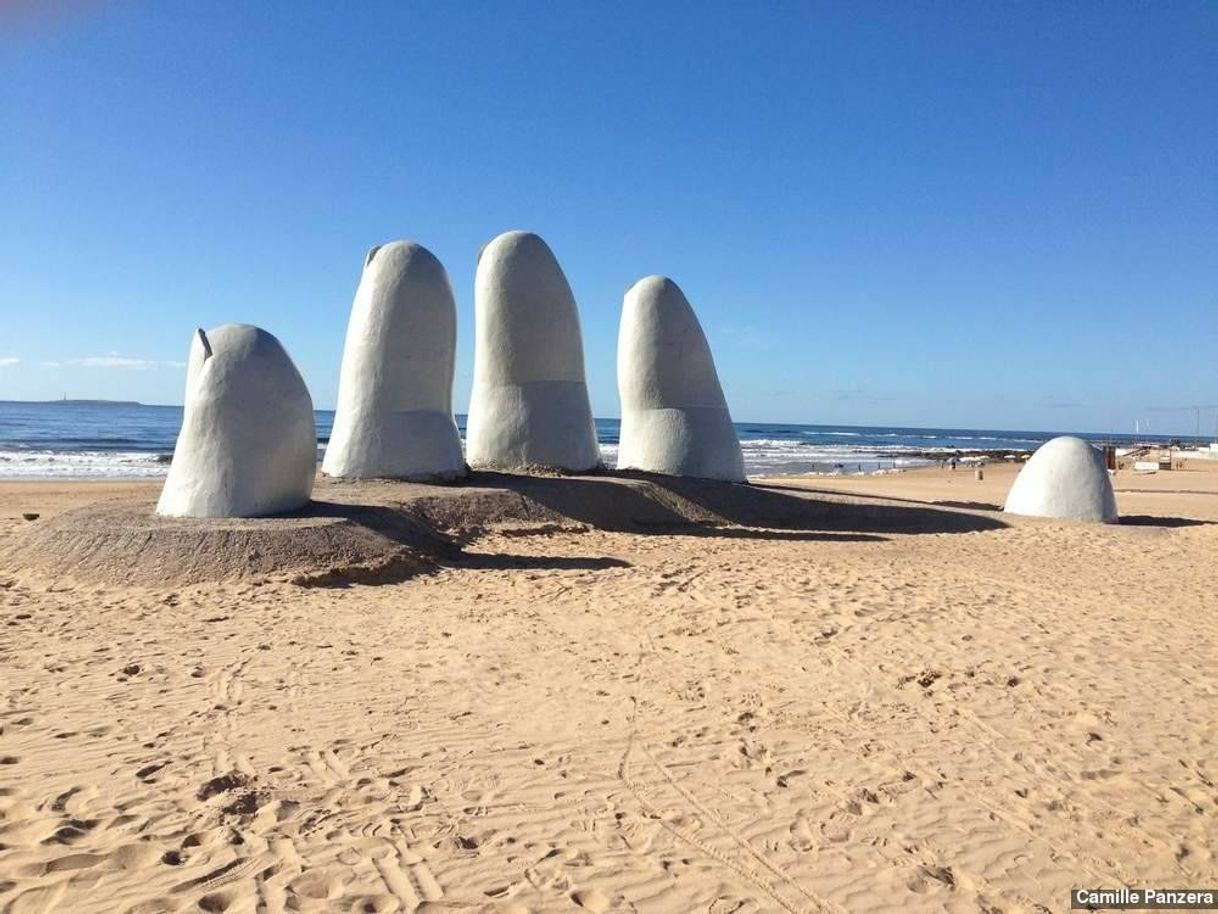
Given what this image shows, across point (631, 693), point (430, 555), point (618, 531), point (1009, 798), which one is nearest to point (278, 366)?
point (430, 555)

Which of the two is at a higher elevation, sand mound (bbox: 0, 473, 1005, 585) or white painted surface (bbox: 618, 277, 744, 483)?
white painted surface (bbox: 618, 277, 744, 483)

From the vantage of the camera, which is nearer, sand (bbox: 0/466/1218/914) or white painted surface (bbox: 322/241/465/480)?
sand (bbox: 0/466/1218/914)

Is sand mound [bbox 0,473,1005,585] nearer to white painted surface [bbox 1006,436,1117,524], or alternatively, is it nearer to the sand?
the sand

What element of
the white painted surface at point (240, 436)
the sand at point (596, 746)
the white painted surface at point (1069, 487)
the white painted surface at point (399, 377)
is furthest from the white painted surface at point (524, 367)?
the white painted surface at point (1069, 487)

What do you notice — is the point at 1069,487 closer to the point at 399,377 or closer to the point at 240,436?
the point at 399,377

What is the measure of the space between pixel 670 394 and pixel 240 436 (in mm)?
7486

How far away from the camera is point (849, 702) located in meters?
4.64

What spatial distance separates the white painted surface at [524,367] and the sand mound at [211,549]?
190 inches

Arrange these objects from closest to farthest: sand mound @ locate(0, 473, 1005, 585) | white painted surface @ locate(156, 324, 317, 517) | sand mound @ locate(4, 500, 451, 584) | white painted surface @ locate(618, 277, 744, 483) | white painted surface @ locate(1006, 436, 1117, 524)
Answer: sand mound @ locate(4, 500, 451, 584)
sand mound @ locate(0, 473, 1005, 585)
white painted surface @ locate(156, 324, 317, 517)
white painted surface @ locate(1006, 436, 1117, 524)
white painted surface @ locate(618, 277, 744, 483)

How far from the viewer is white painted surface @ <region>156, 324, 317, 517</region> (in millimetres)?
8523

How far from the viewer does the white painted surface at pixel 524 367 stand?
13219mm

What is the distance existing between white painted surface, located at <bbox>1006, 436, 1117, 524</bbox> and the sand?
5.93 m

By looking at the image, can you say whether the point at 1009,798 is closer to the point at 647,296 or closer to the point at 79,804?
the point at 79,804

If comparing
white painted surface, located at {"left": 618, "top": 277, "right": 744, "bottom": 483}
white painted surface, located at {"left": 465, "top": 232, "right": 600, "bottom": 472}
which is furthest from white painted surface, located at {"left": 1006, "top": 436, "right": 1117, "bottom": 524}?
white painted surface, located at {"left": 465, "top": 232, "right": 600, "bottom": 472}
